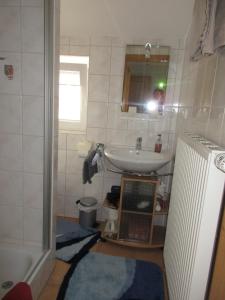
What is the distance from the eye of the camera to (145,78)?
2.28 metres

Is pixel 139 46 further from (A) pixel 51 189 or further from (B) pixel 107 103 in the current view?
(A) pixel 51 189

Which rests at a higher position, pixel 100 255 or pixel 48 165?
pixel 48 165

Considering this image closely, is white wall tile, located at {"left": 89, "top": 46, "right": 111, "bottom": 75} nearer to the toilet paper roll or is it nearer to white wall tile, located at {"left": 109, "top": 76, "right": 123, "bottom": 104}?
white wall tile, located at {"left": 109, "top": 76, "right": 123, "bottom": 104}

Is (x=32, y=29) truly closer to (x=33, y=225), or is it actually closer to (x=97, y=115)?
(x=97, y=115)

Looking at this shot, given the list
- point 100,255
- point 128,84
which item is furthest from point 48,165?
point 128,84

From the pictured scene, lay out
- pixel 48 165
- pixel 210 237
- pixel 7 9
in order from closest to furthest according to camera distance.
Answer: pixel 210 237 → pixel 7 9 → pixel 48 165

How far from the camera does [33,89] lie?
149 cm

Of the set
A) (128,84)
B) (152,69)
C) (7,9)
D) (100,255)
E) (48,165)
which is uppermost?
(7,9)

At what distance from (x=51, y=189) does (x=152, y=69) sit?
1.50 meters

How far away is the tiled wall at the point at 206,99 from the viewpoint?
3.58ft

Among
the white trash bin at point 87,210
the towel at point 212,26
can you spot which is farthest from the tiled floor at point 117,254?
the towel at point 212,26

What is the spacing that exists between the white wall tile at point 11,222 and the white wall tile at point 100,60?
147 centimetres

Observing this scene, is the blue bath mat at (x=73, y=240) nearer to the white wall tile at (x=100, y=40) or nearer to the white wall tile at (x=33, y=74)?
the white wall tile at (x=33, y=74)

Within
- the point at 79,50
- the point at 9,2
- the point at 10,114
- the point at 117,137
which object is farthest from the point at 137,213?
the point at 9,2
